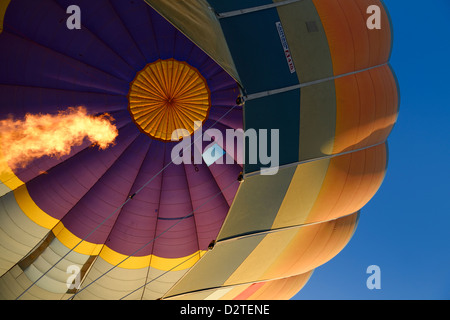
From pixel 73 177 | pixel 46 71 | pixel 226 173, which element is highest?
pixel 46 71

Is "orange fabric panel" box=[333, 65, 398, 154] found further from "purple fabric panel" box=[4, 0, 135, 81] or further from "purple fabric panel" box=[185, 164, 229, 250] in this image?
"purple fabric panel" box=[4, 0, 135, 81]

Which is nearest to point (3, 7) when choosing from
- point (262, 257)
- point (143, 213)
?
point (143, 213)

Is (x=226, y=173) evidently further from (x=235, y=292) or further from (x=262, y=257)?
(x=235, y=292)

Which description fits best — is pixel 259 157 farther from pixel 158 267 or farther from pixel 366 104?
pixel 158 267

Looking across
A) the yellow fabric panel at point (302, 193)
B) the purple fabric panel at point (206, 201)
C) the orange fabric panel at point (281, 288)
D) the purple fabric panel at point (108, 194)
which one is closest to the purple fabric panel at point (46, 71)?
the purple fabric panel at point (108, 194)

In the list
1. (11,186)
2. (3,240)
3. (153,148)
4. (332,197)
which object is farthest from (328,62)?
(3,240)

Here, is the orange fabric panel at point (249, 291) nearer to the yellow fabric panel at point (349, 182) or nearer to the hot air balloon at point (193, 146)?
the hot air balloon at point (193, 146)
